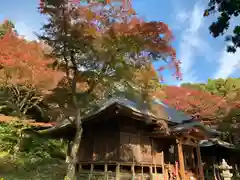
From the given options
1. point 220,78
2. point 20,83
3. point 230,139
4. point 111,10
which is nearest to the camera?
point 111,10

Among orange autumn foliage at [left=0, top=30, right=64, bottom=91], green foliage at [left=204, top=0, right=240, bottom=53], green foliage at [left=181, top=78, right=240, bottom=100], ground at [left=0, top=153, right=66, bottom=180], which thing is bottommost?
ground at [left=0, top=153, right=66, bottom=180]

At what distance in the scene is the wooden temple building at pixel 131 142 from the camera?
12242mm

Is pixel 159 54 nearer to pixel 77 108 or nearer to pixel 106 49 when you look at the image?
pixel 106 49

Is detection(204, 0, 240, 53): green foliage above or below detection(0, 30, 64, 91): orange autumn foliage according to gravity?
below

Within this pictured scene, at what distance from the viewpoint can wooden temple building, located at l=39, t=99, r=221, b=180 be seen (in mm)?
12242

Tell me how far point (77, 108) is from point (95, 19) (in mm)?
3795

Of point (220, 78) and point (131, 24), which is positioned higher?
point (220, 78)

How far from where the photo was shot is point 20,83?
60.1 feet

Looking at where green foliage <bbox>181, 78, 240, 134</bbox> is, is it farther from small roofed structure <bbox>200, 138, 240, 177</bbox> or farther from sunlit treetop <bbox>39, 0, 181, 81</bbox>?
sunlit treetop <bbox>39, 0, 181, 81</bbox>

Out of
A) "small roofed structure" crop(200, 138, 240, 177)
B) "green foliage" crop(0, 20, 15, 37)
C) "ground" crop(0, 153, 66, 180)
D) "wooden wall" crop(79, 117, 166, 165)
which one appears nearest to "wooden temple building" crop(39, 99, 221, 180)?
"wooden wall" crop(79, 117, 166, 165)

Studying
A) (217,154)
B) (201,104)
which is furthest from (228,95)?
(217,154)

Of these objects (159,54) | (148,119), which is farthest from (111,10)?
(148,119)

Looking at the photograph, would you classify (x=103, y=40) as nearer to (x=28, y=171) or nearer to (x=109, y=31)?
→ (x=109, y=31)

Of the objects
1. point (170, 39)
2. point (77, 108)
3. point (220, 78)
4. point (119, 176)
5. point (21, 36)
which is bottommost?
point (119, 176)
